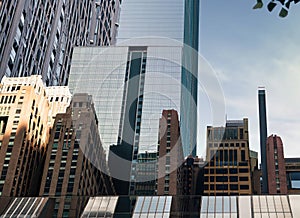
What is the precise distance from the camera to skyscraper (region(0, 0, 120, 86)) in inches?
2643

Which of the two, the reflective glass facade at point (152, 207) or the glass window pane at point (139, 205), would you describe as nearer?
the reflective glass facade at point (152, 207)

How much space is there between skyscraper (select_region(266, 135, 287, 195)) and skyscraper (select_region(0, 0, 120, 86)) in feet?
188

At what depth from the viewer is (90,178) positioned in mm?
96500

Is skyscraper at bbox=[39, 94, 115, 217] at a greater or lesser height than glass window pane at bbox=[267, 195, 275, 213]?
greater

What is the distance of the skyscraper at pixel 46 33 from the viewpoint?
67125 millimetres

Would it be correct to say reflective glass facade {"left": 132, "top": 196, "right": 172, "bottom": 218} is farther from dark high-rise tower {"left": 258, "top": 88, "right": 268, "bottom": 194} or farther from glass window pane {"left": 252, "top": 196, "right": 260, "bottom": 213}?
dark high-rise tower {"left": 258, "top": 88, "right": 268, "bottom": 194}

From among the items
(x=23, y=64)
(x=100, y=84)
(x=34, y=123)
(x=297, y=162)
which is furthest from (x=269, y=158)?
(x=23, y=64)

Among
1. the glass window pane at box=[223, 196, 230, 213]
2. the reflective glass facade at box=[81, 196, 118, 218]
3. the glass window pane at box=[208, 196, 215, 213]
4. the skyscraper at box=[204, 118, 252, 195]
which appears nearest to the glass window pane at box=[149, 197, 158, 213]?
the reflective glass facade at box=[81, 196, 118, 218]

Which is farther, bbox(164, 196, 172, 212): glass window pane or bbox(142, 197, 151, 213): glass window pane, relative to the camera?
bbox(164, 196, 172, 212): glass window pane

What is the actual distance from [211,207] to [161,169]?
68.6 meters

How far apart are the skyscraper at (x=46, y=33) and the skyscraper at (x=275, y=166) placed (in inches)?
2260

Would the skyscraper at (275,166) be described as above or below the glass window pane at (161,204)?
above

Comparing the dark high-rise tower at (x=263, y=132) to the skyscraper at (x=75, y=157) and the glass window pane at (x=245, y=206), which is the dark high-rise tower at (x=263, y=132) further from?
the glass window pane at (x=245, y=206)

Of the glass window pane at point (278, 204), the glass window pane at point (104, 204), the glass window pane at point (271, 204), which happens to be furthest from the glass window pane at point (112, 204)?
the glass window pane at point (278, 204)
